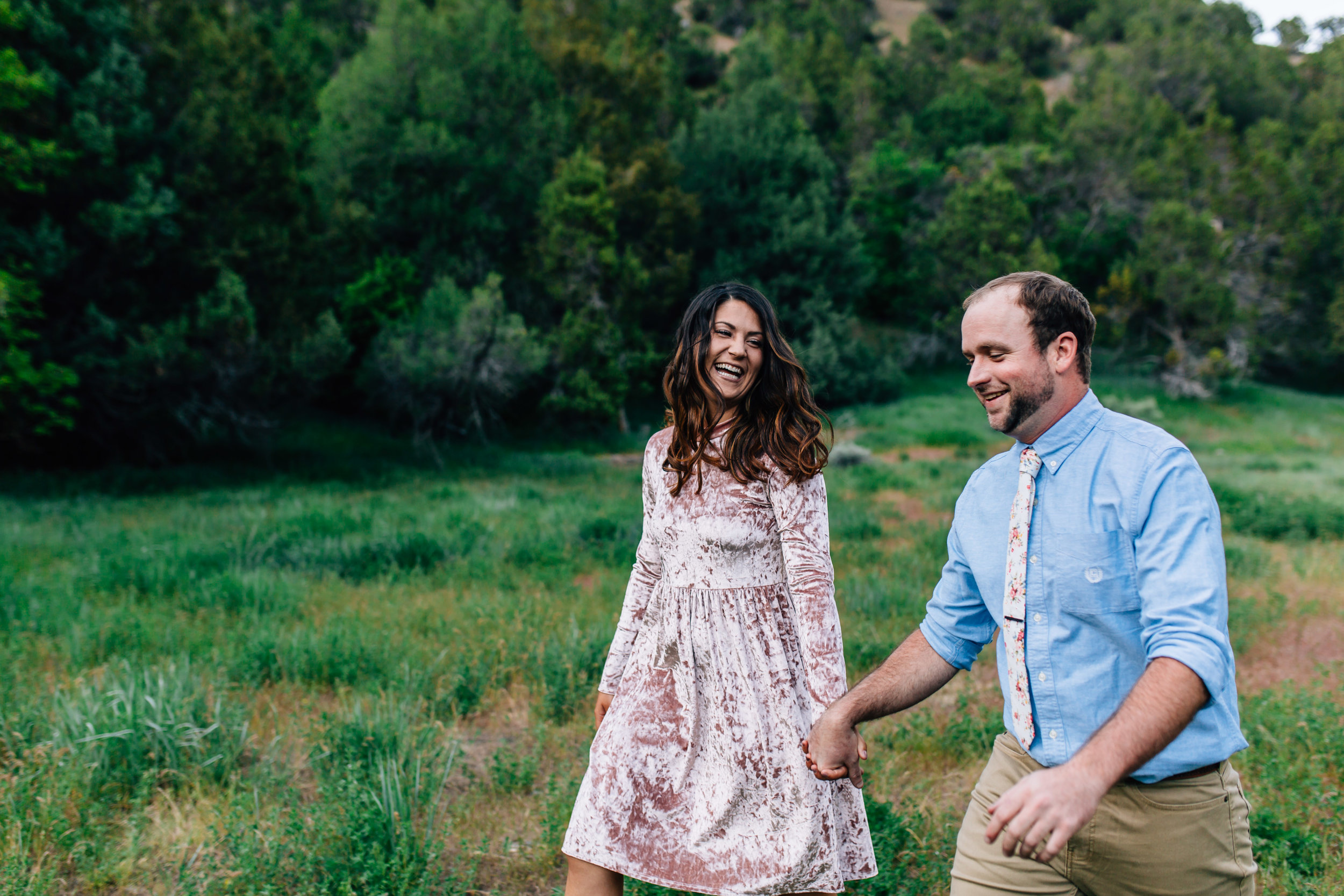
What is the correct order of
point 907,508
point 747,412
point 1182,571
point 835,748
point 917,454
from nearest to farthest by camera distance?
point 1182,571
point 835,748
point 747,412
point 907,508
point 917,454

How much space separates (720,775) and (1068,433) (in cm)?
131

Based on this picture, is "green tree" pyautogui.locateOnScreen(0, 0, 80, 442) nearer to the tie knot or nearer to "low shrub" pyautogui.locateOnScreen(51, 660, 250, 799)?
"low shrub" pyautogui.locateOnScreen(51, 660, 250, 799)

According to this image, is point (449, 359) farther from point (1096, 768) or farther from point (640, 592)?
point (1096, 768)

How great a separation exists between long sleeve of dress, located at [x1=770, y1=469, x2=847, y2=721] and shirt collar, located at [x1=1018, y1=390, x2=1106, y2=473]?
577 mm

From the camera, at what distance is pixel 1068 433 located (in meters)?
2.01

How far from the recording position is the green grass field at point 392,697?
364 cm

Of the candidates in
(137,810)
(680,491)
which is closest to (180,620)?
(137,810)

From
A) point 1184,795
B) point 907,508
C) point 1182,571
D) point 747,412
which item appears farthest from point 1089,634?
point 907,508

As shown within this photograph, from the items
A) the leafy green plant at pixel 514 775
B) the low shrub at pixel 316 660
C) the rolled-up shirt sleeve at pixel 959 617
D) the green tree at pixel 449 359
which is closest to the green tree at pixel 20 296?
the green tree at pixel 449 359

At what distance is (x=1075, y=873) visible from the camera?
196 cm

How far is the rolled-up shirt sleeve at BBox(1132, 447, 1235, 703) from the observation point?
1.66m

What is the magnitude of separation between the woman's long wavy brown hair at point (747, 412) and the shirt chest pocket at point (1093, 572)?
2.74 feet

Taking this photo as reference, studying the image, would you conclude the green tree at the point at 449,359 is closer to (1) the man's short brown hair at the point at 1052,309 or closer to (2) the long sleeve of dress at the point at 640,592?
(2) the long sleeve of dress at the point at 640,592

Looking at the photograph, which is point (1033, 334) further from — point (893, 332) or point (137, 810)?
point (893, 332)
